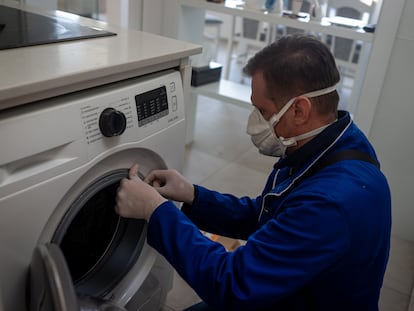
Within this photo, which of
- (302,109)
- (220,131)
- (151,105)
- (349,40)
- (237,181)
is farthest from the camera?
(349,40)

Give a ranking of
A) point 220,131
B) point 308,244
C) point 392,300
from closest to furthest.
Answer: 1. point 308,244
2. point 392,300
3. point 220,131

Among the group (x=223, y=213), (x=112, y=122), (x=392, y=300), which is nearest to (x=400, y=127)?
(x=392, y=300)

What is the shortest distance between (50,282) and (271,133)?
1.93ft

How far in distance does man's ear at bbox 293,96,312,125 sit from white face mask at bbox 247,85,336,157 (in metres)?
0.01

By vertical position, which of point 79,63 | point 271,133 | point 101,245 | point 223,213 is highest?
point 79,63

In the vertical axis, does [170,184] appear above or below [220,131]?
above

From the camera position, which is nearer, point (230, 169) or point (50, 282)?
point (50, 282)

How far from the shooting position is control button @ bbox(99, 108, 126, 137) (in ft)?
3.07

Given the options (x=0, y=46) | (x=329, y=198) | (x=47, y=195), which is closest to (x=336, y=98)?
(x=329, y=198)

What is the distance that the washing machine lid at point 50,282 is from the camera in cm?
70

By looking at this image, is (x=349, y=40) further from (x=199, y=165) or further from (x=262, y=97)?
(x=262, y=97)

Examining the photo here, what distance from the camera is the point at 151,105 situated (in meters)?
1.09

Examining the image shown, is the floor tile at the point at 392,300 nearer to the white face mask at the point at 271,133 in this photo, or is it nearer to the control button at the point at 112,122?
the white face mask at the point at 271,133

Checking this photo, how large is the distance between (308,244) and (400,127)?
137 centimetres
